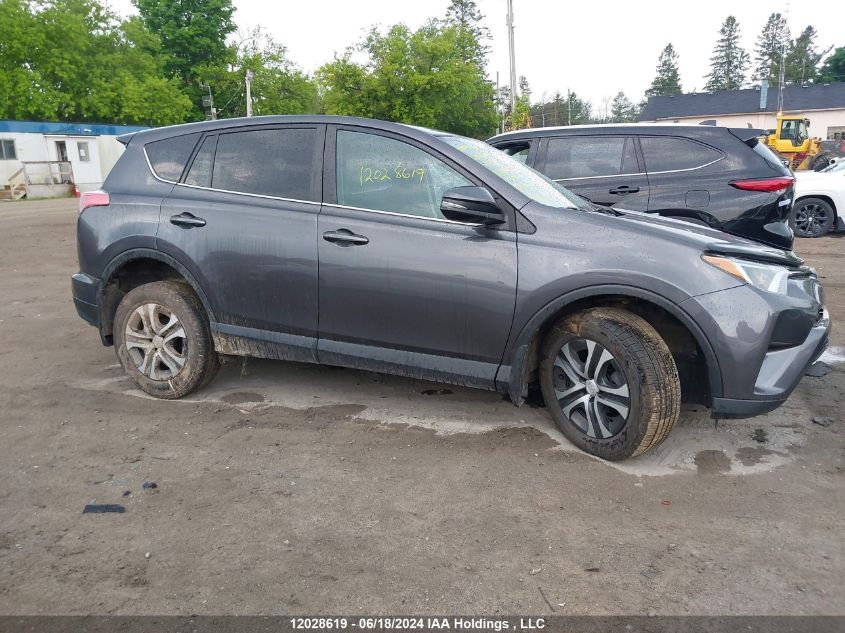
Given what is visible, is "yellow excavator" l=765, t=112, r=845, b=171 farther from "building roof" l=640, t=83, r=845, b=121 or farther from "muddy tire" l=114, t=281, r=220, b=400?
"muddy tire" l=114, t=281, r=220, b=400

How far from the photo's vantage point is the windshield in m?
3.85

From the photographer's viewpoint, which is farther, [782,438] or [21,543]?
[782,438]

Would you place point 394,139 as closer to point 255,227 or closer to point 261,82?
point 255,227

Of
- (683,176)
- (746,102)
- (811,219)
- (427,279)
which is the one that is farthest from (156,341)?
(746,102)

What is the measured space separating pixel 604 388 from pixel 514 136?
4.36 meters

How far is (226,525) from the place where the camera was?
298 centimetres

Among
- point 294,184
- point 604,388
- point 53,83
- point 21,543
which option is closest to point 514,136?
point 294,184

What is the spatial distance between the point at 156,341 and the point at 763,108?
67902 mm

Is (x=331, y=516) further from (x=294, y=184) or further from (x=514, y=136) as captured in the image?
(x=514, y=136)

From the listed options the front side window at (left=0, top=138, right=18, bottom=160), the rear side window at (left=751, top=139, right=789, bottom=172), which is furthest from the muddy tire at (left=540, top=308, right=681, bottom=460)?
the front side window at (left=0, top=138, right=18, bottom=160)

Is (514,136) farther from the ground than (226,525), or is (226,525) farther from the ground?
(514,136)

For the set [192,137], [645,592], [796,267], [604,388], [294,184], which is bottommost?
[645,592]

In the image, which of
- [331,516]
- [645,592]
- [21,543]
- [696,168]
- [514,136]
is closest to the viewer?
[645,592]

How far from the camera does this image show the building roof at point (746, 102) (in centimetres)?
6238
